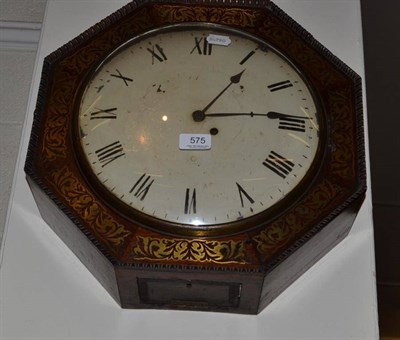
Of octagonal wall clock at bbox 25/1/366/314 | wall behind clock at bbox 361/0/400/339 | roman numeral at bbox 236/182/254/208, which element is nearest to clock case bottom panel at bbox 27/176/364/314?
octagonal wall clock at bbox 25/1/366/314

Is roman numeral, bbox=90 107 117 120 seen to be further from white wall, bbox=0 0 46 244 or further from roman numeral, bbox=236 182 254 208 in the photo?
white wall, bbox=0 0 46 244

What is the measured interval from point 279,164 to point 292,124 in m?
0.08

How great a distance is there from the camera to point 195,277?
118 centimetres

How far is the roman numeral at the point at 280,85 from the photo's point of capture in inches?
52.3

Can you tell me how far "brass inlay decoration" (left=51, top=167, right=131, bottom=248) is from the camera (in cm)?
118

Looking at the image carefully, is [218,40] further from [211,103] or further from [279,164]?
[279,164]

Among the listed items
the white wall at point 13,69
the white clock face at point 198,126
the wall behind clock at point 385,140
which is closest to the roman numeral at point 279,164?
the white clock face at point 198,126

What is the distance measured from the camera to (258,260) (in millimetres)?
1160

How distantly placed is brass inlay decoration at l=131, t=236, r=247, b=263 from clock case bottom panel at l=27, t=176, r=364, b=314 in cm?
2

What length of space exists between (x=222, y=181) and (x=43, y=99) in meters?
0.34

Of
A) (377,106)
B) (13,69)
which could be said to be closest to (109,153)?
(13,69)

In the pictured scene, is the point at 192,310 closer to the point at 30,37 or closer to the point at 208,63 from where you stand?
the point at 208,63

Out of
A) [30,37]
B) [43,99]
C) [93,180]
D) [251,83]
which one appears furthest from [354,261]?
[30,37]

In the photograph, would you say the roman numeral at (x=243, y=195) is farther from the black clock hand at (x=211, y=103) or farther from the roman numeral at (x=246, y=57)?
the roman numeral at (x=246, y=57)
